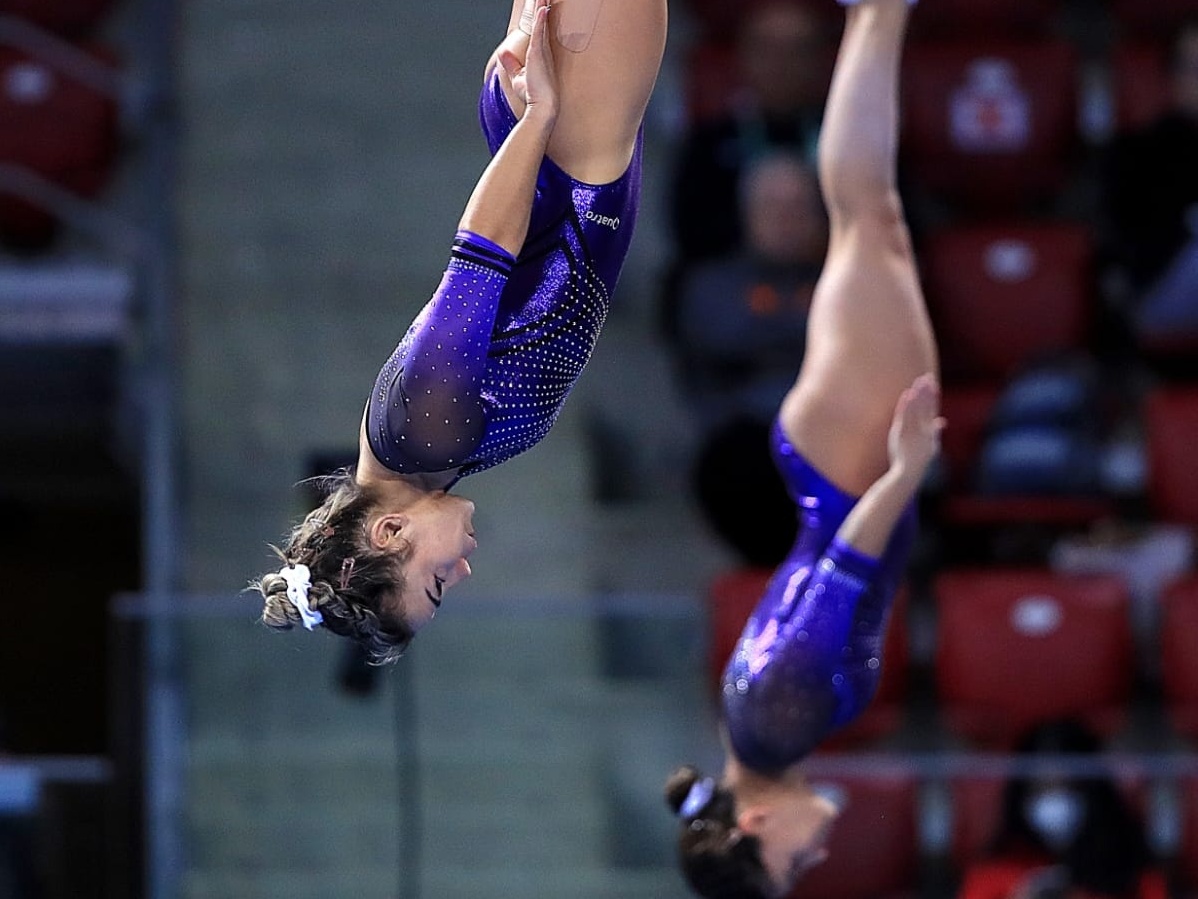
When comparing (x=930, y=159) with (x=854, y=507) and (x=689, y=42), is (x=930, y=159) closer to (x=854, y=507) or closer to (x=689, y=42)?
(x=689, y=42)

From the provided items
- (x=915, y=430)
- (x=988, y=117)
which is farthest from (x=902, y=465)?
(x=988, y=117)

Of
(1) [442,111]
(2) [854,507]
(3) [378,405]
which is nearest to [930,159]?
(1) [442,111]

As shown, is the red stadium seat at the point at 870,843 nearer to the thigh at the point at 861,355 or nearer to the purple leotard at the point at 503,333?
the thigh at the point at 861,355

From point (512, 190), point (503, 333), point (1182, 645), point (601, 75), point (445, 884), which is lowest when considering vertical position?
point (445, 884)

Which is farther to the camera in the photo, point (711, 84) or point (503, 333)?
point (711, 84)

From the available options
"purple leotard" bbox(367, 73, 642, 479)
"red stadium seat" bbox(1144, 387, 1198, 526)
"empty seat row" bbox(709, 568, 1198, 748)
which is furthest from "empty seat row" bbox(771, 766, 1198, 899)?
"purple leotard" bbox(367, 73, 642, 479)

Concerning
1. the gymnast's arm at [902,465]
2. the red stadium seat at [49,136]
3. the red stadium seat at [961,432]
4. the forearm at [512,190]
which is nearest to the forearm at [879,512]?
the gymnast's arm at [902,465]

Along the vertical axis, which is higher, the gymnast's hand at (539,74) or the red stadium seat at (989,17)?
the gymnast's hand at (539,74)

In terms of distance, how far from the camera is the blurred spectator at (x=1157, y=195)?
4953 mm

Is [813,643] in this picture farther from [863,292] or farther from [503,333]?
[503,333]

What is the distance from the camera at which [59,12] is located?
5660 mm

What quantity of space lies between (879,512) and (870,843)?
1170mm

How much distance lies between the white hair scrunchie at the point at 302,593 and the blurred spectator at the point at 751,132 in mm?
2453

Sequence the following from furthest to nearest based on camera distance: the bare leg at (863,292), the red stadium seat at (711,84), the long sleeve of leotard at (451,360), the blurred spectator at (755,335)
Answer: the red stadium seat at (711,84)
the blurred spectator at (755,335)
the bare leg at (863,292)
the long sleeve of leotard at (451,360)
